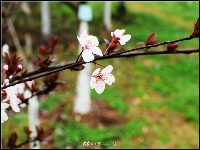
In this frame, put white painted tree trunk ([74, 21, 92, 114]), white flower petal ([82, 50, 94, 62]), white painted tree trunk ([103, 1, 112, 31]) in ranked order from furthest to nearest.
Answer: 1. white painted tree trunk ([103, 1, 112, 31])
2. white painted tree trunk ([74, 21, 92, 114])
3. white flower petal ([82, 50, 94, 62])

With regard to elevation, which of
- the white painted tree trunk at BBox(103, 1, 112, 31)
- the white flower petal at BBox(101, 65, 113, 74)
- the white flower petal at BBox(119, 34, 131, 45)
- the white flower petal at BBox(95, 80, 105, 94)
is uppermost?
the white painted tree trunk at BBox(103, 1, 112, 31)

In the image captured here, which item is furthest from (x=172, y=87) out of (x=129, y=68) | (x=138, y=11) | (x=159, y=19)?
(x=138, y=11)

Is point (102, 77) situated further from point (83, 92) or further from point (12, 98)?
point (83, 92)

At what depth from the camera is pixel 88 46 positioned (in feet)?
3.99

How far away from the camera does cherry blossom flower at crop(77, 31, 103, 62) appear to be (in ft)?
3.82

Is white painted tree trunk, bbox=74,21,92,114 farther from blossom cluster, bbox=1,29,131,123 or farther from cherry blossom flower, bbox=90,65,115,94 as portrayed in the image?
cherry blossom flower, bbox=90,65,115,94

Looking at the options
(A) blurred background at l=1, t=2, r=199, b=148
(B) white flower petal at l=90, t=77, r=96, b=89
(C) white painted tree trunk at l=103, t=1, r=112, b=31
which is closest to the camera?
(B) white flower petal at l=90, t=77, r=96, b=89

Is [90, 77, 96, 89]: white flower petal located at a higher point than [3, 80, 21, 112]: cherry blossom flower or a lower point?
lower

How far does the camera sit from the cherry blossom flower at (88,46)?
45.9 inches

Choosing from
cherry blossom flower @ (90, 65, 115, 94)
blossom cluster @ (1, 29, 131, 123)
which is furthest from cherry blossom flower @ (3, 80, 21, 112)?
cherry blossom flower @ (90, 65, 115, 94)

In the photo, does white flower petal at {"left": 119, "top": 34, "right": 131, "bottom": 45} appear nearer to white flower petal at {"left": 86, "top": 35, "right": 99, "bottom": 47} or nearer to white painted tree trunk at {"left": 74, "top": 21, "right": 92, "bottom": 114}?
white flower petal at {"left": 86, "top": 35, "right": 99, "bottom": 47}

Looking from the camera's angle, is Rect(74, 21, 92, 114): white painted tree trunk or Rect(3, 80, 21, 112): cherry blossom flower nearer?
Rect(3, 80, 21, 112): cherry blossom flower

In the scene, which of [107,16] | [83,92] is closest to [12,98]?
[83,92]

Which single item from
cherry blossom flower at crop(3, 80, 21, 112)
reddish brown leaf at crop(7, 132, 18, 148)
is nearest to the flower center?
cherry blossom flower at crop(3, 80, 21, 112)
